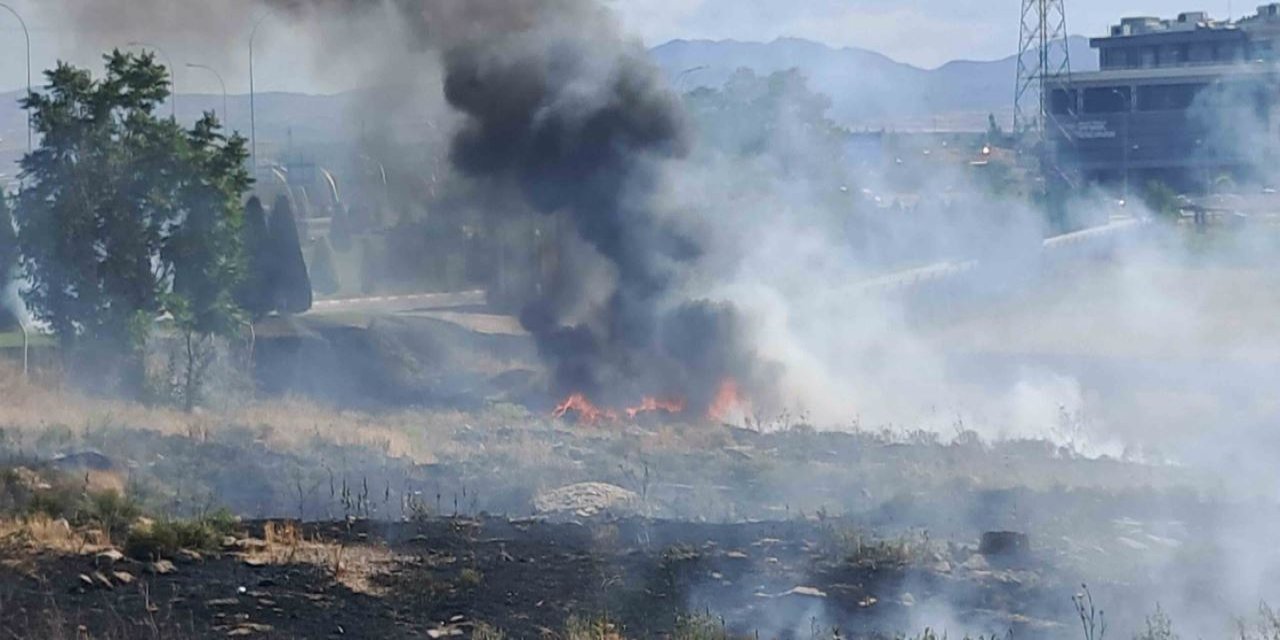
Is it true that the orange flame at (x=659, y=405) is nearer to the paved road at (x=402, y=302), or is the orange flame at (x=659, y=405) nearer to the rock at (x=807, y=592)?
the paved road at (x=402, y=302)

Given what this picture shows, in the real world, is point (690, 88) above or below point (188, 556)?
above

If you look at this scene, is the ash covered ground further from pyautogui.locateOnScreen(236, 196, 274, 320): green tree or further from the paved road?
the paved road

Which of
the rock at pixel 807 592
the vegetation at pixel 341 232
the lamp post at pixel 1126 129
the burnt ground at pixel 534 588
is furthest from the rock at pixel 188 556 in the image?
the lamp post at pixel 1126 129

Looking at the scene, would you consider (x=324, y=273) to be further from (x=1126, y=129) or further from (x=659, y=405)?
(x=1126, y=129)

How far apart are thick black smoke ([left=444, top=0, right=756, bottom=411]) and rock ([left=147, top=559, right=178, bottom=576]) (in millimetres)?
20217

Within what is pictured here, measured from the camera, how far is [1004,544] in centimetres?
1545

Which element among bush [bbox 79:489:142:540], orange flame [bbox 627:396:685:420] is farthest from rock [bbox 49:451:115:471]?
orange flame [bbox 627:396:685:420]

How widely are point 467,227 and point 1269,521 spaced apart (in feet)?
111

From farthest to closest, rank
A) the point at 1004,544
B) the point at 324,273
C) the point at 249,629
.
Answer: the point at 324,273 → the point at 1004,544 → the point at 249,629

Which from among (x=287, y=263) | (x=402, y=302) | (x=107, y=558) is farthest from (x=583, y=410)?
(x=402, y=302)

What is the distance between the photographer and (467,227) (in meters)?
48.7

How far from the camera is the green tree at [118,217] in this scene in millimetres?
30719

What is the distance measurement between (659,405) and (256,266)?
1164cm

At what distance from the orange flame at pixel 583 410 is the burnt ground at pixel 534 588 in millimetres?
16080
